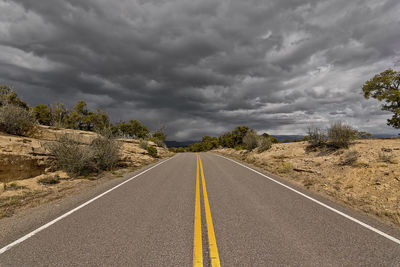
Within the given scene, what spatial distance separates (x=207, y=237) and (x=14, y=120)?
13343 mm

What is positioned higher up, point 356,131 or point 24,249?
point 356,131

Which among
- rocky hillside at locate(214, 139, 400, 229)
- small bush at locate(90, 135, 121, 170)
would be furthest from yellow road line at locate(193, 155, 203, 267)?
small bush at locate(90, 135, 121, 170)

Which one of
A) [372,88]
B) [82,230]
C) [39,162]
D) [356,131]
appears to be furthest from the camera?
[372,88]

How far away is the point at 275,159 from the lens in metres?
15.5

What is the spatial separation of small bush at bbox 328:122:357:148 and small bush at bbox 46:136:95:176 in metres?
15.6

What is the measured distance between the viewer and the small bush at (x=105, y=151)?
12167 mm

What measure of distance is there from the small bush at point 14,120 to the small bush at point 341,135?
65.0 ft

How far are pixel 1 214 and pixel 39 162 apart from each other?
530 cm

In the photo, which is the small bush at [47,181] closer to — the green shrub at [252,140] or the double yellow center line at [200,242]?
the double yellow center line at [200,242]

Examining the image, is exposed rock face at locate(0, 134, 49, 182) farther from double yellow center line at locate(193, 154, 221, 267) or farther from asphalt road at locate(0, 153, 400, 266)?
double yellow center line at locate(193, 154, 221, 267)

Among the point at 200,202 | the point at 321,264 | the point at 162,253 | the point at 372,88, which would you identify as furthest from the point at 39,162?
the point at 372,88

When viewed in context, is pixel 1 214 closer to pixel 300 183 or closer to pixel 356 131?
pixel 300 183

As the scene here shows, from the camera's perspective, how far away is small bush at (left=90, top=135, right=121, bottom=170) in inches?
479

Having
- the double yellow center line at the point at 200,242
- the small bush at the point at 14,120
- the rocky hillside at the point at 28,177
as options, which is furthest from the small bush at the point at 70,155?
the double yellow center line at the point at 200,242
